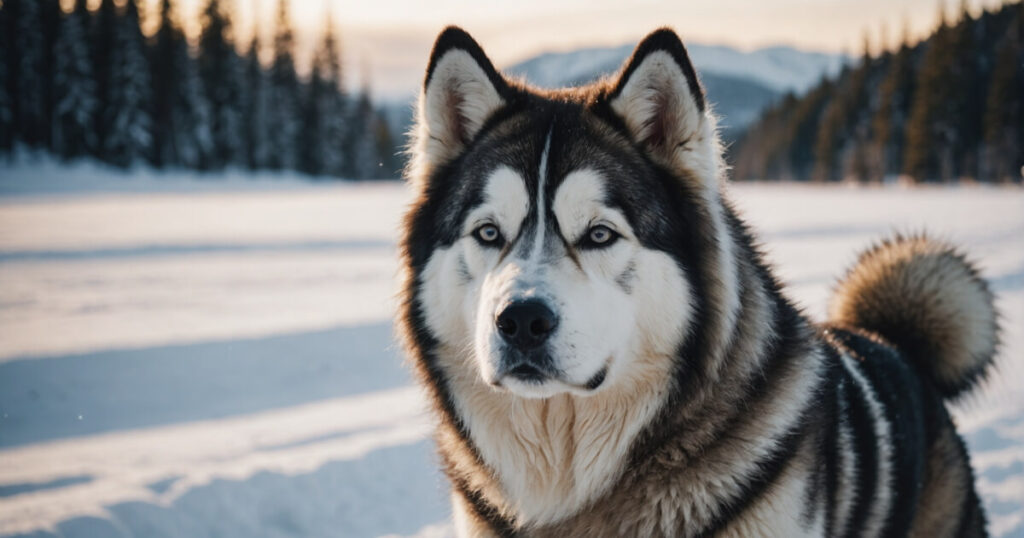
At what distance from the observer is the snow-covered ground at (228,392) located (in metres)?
4.09

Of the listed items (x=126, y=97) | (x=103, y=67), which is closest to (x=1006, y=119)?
(x=126, y=97)

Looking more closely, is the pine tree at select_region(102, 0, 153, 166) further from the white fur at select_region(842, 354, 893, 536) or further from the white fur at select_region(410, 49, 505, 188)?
the white fur at select_region(842, 354, 893, 536)

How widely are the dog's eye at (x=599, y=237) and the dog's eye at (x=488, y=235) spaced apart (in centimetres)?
33

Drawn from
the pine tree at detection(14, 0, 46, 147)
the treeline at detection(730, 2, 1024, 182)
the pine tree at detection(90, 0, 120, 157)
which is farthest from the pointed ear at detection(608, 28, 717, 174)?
the treeline at detection(730, 2, 1024, 182)

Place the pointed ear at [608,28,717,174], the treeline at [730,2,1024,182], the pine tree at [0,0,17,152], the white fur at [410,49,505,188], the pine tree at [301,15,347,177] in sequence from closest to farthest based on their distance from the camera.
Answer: the pointed ear at [608,28,717,174] < the white fur at [410,49,505,188] < the pine tree at [0,0,17,152] < the treeline at [730,2,1024,182] < the pine tree at [301,15,347,177]

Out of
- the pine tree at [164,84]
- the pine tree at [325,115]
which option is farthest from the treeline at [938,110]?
the pine tree at [164,84]

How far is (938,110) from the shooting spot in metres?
47.9

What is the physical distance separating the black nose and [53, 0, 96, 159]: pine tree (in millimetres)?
43778

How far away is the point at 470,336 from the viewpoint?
2.48 metres

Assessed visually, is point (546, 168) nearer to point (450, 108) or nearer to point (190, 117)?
point (450, 108)

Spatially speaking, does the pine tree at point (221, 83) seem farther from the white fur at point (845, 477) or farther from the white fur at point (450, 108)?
the white fur at point (845, 477)

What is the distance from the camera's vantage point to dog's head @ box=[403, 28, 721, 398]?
2139 millimetres

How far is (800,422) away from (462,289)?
131cm

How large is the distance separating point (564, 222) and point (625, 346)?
0.50m
